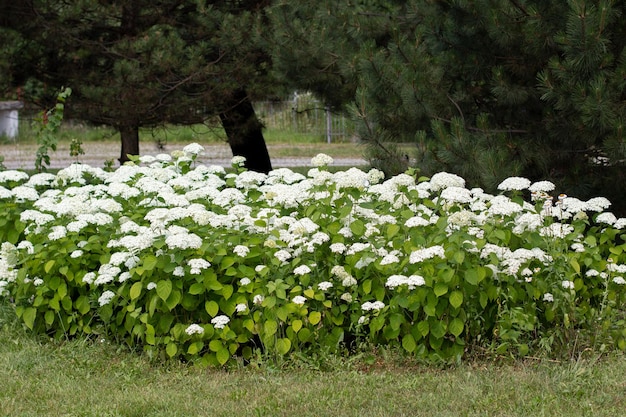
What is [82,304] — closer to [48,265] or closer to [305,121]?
[48,265]

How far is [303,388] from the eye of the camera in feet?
13.2

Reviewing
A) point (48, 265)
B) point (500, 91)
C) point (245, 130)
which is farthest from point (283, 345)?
point (245, 130)

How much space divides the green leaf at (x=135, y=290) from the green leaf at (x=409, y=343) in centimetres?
132

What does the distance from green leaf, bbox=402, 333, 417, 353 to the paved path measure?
1124cm

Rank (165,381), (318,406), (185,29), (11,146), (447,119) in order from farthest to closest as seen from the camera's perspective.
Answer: (11,146) < (185,29) < (447,119) < (165,381) < (318,406)

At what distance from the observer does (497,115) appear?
21.9ft

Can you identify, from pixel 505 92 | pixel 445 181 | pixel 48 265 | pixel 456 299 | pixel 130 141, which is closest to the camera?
pixel 456 299

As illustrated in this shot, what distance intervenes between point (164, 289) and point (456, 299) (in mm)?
1400

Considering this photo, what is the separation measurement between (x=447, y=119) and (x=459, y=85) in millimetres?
307

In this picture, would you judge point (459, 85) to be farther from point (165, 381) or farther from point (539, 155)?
point (165, 381)

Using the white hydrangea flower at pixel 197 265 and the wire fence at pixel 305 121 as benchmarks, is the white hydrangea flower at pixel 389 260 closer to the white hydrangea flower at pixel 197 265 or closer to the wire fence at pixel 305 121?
the white hydrangea flower at pixel 197 265

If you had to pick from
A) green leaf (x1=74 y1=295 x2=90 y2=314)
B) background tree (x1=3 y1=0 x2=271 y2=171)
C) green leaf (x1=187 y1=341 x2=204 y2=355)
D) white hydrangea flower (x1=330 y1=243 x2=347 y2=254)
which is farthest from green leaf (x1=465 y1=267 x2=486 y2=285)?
background tree (x1=3 y1=0 x2=271 y2=171)

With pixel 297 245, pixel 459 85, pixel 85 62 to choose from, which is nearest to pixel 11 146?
pixel 85 62

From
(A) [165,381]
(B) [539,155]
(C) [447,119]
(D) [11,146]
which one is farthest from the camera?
(D) [11,146]
